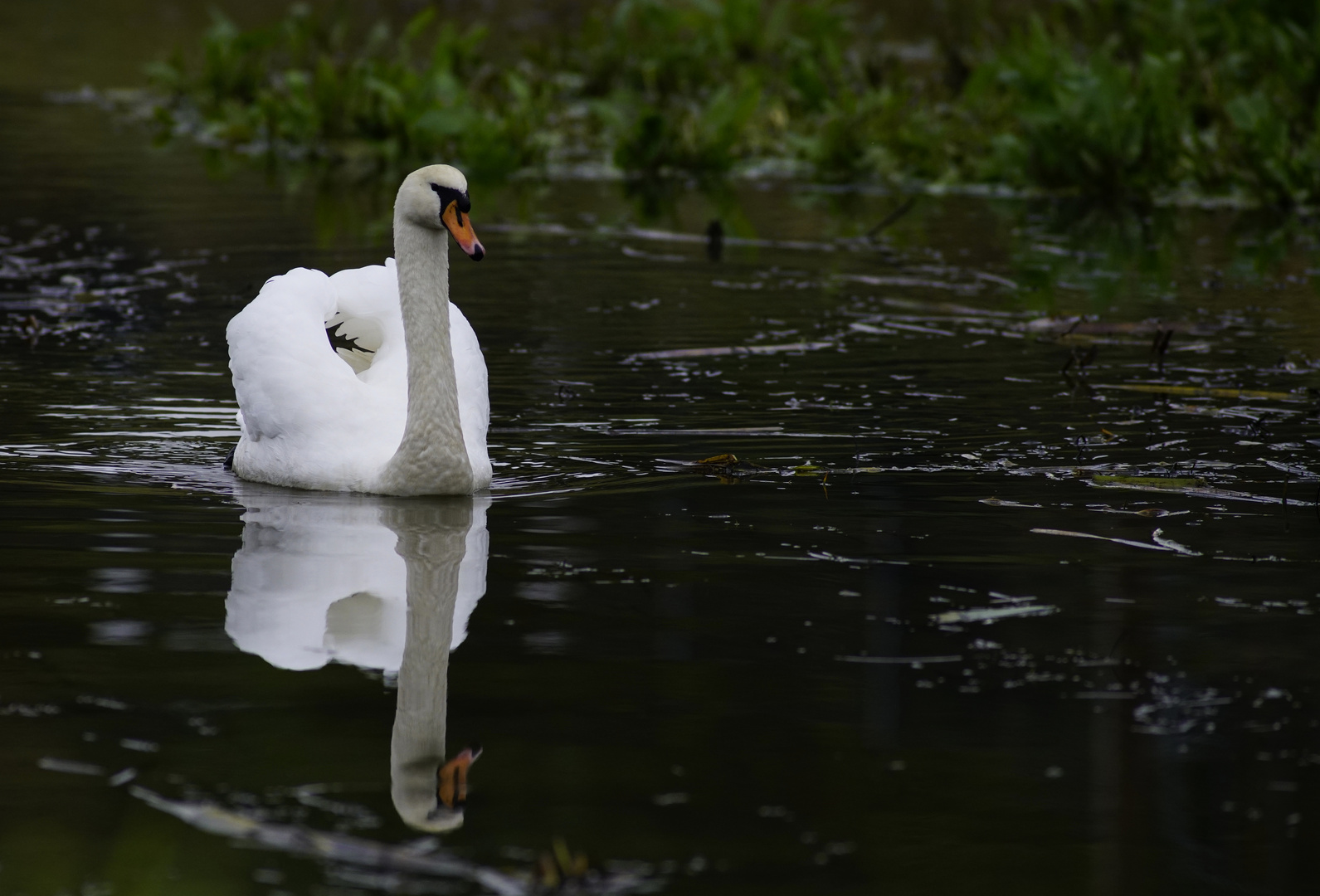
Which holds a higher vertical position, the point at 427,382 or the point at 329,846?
the point at 427,382

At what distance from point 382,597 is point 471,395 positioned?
1.81 meters

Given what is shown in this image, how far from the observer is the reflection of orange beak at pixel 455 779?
12.9 feet

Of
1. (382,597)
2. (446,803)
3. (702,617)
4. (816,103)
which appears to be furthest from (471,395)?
(816,103)

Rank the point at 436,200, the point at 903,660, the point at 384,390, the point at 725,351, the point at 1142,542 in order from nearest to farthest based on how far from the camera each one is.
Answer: the point at 903,660
the point at 1142,542
the point at 436,200
the point at 384,390
the point at 725,351

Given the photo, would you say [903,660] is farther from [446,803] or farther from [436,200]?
[436,200]

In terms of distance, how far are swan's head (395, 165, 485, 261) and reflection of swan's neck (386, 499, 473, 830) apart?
2.93 ft

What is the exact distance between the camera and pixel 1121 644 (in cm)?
507

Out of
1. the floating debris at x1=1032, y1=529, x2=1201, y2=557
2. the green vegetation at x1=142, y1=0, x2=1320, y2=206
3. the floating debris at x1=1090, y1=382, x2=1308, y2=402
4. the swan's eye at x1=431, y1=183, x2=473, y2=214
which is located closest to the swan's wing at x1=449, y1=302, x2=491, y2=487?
the swan's eye at x1=431, y1=183, x2=473, y2=214

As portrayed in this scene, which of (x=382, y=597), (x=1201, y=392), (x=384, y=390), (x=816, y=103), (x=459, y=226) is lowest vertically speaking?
(x=382, y=597)

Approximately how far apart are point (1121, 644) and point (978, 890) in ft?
5.24

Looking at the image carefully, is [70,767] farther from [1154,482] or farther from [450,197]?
[1154,482]

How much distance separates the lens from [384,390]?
731 centimetres

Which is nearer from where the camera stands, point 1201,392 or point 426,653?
point 426,653

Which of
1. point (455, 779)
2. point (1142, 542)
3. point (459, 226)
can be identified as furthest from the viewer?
point (459, 226)
